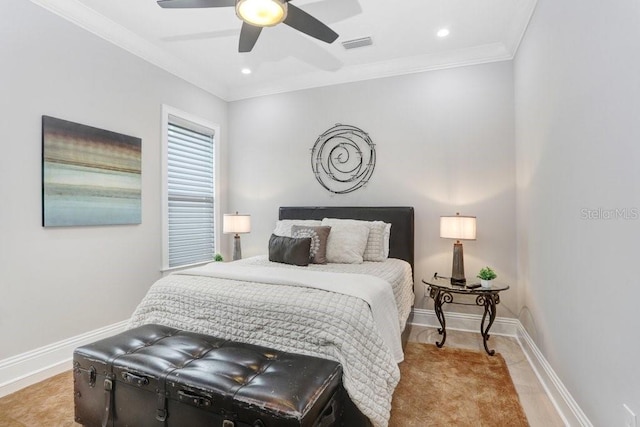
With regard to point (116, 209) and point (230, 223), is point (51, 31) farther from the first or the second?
point (230, 223)

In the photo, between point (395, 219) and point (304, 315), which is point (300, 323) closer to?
point (304, 315)

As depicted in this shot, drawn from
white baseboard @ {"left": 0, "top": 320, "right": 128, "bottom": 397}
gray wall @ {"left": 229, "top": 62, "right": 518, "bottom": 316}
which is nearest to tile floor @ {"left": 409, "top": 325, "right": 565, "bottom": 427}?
gray wall @ {"left": 229, "top": 62, "right": 518, "bottom": 316}

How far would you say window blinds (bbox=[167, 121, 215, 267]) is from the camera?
12.3ft

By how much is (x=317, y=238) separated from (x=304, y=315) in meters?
1.45

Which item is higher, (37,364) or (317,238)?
(317,238)

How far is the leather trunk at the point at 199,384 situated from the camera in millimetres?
1324

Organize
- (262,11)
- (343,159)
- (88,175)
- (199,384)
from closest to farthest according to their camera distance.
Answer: (199,384) < (262,11) < (88,175) < (343,159)

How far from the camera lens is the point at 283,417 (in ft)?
4.08

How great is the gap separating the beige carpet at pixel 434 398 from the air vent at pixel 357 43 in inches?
117

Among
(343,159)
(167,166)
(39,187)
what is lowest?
(39,187)

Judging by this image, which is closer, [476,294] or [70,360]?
[70,360]

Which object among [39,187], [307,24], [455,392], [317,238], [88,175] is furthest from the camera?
[317,238]

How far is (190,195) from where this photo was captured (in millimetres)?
4004

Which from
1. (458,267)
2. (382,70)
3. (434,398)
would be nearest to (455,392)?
(434,398)
